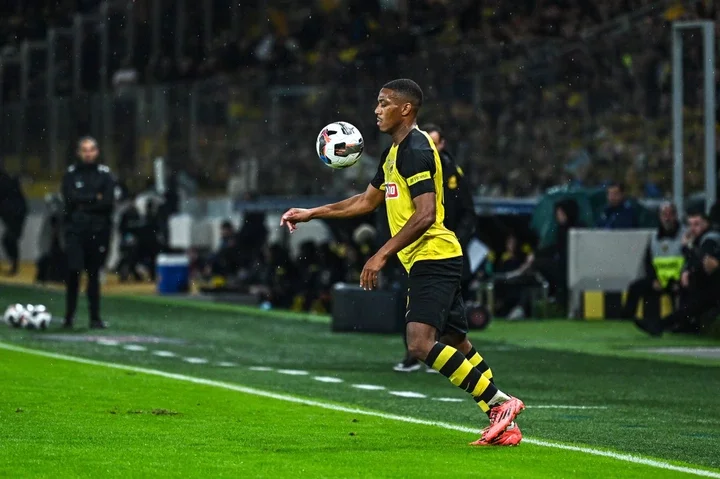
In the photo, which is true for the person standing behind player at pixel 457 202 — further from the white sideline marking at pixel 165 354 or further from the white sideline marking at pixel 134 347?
the white sideline marking at pixel 134 347

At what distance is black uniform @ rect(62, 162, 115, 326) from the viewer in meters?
19.4

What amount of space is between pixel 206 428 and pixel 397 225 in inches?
65.7

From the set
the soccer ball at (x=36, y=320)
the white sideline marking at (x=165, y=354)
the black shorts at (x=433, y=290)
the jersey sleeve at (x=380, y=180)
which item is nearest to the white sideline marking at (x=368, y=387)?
the white sideline marking at (x=165, y=354)

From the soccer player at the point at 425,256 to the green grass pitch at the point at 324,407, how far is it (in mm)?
328

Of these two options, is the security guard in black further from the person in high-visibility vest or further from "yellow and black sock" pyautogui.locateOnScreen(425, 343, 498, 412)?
the person in high-visibility vest

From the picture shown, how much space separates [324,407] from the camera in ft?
38.1

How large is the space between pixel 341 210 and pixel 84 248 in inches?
382

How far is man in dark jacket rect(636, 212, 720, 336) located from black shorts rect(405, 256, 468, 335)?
10.1 m

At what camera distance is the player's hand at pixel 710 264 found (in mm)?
19234

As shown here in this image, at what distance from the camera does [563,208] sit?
24047mm

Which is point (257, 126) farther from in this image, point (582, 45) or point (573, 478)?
point (573, 478)

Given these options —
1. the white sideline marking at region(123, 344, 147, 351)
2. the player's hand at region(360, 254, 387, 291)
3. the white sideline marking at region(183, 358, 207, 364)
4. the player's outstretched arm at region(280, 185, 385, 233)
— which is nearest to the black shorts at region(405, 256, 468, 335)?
the player's hand at region(360, 254, 387, 291)

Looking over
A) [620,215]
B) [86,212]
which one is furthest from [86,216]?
[620,215]

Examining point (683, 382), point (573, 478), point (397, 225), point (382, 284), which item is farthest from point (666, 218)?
point (573, 478)
